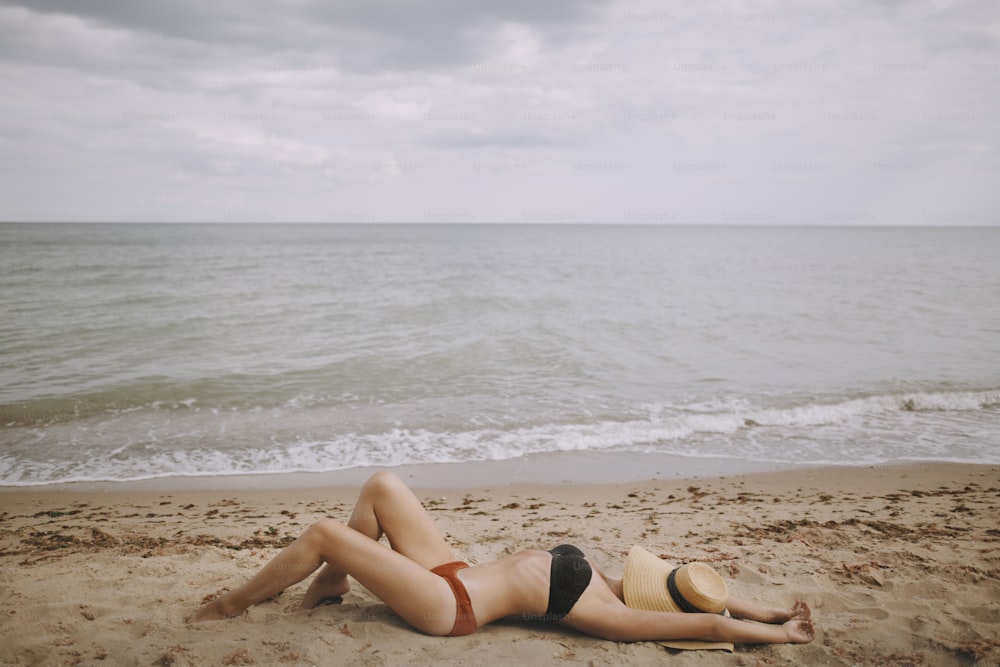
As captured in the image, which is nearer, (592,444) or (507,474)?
(507,474)

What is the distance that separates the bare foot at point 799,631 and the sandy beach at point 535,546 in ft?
0.20

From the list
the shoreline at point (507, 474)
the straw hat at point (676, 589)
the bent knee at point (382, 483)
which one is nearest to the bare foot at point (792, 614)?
the straw hat at point (676, 589)

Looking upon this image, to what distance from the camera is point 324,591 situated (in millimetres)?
3877

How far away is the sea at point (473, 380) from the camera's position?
28.3 feet

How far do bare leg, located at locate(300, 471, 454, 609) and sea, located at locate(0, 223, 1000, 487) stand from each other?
453 cm

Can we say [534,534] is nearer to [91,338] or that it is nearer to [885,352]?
[885,352]

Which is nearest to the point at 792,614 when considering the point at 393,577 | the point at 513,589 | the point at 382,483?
the point at 513,589

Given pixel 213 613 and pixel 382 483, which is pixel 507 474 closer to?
pixel 382 483

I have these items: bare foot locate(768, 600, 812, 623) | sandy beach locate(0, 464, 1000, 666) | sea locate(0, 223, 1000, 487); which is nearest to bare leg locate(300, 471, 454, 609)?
sandy beach locate(0, 464, 1000, 666)

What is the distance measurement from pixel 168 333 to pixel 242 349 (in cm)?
317

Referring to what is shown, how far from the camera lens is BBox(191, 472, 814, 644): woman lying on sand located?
3402 millimetres

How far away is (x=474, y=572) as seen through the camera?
3553 mm

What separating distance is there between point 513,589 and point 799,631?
1.70m

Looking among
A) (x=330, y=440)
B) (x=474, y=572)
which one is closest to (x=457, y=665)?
(x=474, y=572)
